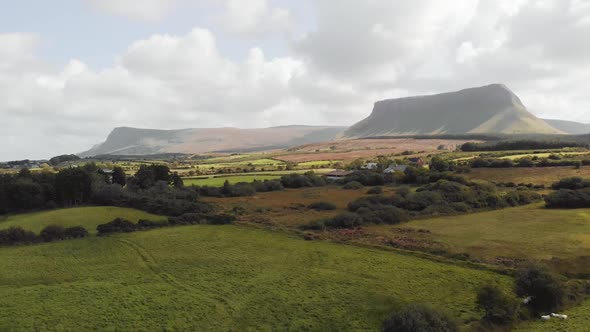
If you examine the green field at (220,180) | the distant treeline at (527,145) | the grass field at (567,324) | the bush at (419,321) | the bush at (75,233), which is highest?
the distant treeline at (527,145)

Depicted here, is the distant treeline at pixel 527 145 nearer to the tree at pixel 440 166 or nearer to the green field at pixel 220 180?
the tree at pixel 440 166

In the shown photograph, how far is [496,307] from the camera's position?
95.7 ft

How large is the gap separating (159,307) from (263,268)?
12.4m

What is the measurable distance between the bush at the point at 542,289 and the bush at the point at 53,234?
57.6 metres

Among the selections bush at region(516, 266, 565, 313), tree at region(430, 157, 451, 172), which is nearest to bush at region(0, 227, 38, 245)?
bush at region(516, 266, 565, 313)

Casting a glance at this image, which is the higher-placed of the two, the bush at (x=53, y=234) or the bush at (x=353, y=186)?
the bush at (x=53, y=234)

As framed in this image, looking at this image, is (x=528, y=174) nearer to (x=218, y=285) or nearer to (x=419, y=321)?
(x=419, y=321)

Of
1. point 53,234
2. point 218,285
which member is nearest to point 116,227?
point 53,234

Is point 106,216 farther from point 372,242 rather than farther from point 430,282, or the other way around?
point 430,282

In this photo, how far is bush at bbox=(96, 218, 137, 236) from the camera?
2320 inches

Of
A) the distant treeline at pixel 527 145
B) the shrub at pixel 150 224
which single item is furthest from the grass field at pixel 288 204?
the distant treeline at pixel 527 145

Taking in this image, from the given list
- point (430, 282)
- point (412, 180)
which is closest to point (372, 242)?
point (430, 282)

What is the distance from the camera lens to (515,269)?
38.9 metres

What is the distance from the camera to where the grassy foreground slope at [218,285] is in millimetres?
31031
